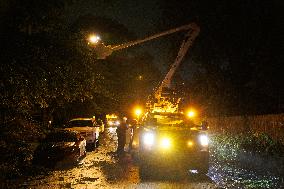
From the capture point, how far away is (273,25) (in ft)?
79.5

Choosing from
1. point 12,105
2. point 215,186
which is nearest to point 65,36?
point 12,105

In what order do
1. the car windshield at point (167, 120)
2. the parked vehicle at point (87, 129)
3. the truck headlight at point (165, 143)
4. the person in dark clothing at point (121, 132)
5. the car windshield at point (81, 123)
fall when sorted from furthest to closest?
the car windshield at point (81, 123) < the parked vehicle at point (87, 129) < the person in dark clothing at point (121, 132) < the car windshield at point (167, 120) < the truck headlight at point (165, 143)

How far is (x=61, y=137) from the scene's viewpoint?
19.4m

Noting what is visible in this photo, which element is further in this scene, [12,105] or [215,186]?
[12,105]

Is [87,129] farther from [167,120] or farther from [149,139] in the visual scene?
[149,139]

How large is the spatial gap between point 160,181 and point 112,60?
4977 cm

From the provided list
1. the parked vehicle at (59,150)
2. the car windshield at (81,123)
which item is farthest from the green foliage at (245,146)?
the car windshield at (81,123)

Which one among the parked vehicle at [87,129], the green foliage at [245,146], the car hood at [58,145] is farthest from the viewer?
the parked vehicle at [87,129]

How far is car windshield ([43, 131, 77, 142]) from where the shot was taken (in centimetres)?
1919

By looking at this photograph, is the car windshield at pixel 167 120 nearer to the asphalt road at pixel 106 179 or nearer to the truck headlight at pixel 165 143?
the truck headlight at pixel 165 143

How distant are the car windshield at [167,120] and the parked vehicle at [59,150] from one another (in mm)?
4040

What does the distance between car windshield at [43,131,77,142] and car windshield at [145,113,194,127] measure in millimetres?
4538

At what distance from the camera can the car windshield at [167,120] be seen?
1589 centimetres

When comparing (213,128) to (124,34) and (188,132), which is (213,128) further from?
(124,34)
